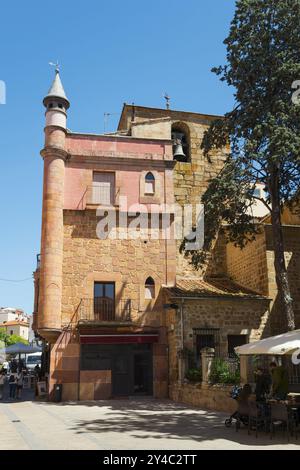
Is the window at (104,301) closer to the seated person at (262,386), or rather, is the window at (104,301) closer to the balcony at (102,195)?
the balcony at (102,195)

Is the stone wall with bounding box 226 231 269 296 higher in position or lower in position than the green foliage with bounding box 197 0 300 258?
lower

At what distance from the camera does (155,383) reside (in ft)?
68.6

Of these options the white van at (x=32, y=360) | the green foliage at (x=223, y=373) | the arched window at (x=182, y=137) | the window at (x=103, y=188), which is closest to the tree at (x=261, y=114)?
the green foliage at (x=223, y=373)

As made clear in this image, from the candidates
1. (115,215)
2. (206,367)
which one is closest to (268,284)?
(206,367)

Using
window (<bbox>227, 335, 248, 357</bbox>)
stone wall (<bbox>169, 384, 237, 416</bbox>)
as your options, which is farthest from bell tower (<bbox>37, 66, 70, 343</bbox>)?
window (<bbox>227, 335, 248, 357</bbox>)

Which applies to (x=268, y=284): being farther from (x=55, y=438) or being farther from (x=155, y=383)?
(x=55, y=438)

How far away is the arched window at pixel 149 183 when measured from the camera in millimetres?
23134

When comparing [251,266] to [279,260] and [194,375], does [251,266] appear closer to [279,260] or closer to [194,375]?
[279,260]

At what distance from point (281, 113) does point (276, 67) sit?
75.3 inches

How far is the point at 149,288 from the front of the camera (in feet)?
72.4

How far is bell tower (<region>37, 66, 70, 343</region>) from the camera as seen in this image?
20484mm

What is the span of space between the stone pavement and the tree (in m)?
5.24

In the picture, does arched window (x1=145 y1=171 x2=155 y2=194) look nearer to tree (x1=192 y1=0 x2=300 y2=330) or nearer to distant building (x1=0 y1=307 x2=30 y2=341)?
tree (x1=192 y1=0 x2=300 y2=330)

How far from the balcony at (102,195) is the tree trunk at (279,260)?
7.67 metres
